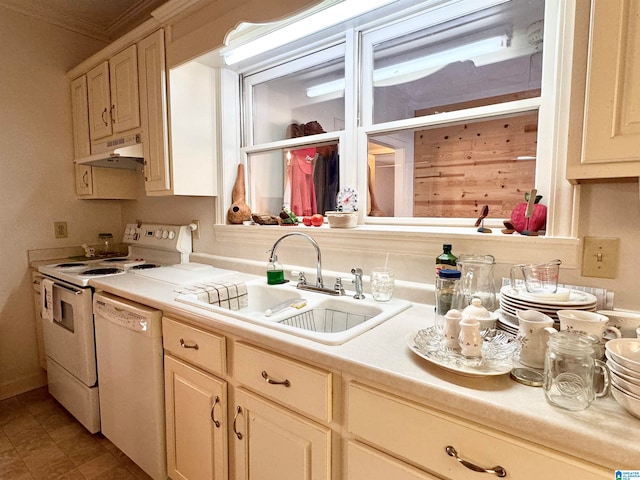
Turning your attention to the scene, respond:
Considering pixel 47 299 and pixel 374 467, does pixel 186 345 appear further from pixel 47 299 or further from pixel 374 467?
pixel 47 299

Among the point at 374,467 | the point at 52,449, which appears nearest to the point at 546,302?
the point at 374,467

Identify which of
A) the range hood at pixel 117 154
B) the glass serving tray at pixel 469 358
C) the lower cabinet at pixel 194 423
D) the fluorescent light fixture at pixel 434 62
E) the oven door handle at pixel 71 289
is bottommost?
the lower cabinet at pixel 194 423

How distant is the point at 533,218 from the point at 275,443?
45.6 inches

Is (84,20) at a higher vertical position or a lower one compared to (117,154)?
higher

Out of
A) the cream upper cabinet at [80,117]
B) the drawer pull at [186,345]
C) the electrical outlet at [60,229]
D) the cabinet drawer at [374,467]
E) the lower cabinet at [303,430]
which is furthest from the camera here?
the electrical outlet at [60,229]

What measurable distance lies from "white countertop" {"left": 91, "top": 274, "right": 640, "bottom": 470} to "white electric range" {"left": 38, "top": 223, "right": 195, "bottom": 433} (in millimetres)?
1203

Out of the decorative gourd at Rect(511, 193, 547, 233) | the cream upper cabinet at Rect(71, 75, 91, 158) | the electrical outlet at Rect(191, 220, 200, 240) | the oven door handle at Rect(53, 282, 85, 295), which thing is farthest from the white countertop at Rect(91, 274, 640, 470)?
the cream upper cabinet at Rect(71, 75, 91, 158)

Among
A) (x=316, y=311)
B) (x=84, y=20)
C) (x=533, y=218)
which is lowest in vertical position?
(x=316, y=311)

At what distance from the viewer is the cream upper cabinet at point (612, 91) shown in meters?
0.81

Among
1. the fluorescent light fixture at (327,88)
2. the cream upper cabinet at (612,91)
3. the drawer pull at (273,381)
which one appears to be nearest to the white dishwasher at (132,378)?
the drawer pull at (273,381)

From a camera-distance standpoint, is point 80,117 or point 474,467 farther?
point 80,117

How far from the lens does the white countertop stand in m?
0.63

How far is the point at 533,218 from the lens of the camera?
125cm

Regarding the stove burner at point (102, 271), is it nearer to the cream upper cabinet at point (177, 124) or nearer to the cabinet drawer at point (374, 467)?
the cream upper cabinet at point (177, 124)
